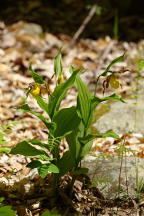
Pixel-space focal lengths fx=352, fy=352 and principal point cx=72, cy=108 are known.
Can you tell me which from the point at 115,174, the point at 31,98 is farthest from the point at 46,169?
the point at 31,98

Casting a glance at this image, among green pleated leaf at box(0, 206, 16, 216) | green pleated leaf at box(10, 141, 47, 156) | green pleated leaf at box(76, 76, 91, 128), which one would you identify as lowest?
green pleated leaf at box(0, 206, 16, 216)

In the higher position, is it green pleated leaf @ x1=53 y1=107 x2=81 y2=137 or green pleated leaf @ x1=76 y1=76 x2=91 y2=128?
green pleated leaf @ x1=76 y1=76 x2=91 y2=128

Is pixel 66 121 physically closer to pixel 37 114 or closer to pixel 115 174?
pixel 37 114

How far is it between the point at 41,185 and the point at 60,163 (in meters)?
0.33

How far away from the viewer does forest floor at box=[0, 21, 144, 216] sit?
234cm

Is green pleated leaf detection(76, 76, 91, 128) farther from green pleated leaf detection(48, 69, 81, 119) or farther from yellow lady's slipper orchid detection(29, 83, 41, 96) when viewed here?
yellow lady's slipper orchid detection(29, 83, 41, 96)

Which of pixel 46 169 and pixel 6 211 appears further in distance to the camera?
pixel 46 169

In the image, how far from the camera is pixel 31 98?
→ 4.09 m

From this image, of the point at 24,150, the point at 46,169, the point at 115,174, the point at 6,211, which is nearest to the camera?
the point at 6,211

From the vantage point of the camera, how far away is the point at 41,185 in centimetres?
252

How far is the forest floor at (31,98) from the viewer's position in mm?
2344

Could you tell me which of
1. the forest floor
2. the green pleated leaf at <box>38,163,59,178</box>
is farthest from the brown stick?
the green pleated leaf at <box>38,163,59,178</box>

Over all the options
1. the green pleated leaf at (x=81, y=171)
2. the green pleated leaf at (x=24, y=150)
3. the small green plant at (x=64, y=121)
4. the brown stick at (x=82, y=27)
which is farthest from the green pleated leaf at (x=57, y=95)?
the brown stick at (x=82, y=27)

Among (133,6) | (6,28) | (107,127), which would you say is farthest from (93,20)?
(107,127)
